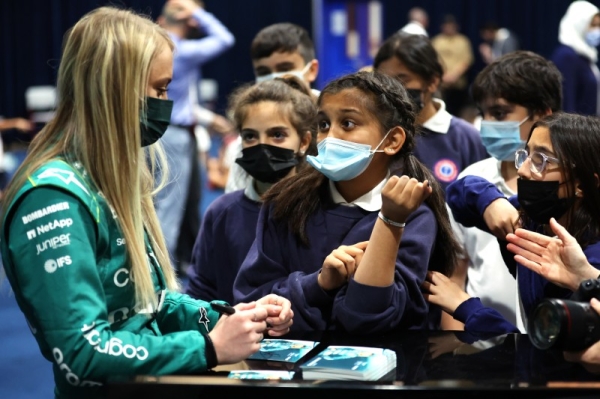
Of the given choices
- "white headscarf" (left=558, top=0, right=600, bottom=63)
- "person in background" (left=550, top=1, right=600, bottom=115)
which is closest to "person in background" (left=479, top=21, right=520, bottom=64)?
"white headscarf" (left=558, top=0, right=600, bottom=63)

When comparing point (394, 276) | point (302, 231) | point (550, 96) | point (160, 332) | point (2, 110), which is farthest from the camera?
point (2, 110)

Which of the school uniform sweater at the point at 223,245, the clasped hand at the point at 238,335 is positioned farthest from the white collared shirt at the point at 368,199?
the clasped hand at the point at 238,335

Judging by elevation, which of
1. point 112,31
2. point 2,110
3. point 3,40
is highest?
point 112,31

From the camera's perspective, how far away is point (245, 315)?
1.92 meters

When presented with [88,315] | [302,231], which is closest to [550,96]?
[302,231]

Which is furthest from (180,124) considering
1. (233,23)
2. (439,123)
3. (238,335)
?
(233,23)

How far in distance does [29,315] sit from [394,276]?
99 centimetres

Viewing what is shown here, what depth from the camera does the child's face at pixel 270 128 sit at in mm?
3295

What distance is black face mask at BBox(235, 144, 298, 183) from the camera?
3.22m

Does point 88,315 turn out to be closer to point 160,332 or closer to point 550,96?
point 160,332

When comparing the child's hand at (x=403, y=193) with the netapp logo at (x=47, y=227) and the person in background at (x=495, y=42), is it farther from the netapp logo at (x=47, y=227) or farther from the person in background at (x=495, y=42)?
the person in background at (x=495, y=42)

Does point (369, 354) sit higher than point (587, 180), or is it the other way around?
point (587, 180)

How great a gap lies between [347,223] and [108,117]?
0.90m

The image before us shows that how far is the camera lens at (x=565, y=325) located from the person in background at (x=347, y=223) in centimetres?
47
